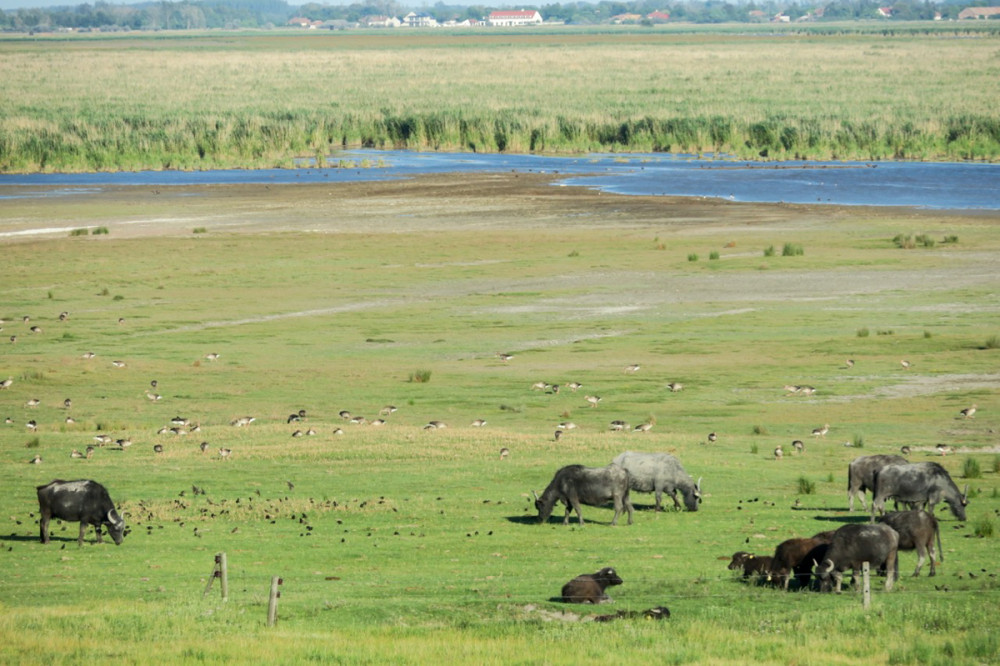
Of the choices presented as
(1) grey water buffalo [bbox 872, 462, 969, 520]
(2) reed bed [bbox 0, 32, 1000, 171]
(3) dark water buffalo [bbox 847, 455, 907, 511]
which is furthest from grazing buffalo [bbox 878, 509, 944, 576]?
(2) reed bed [bbox 0, 32, 1000, 171]

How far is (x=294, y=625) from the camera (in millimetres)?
17578

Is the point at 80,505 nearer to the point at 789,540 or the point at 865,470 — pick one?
the point at 789,540

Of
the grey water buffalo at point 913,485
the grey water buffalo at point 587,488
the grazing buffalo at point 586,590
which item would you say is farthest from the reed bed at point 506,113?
the grazing buffalo at point 586,590

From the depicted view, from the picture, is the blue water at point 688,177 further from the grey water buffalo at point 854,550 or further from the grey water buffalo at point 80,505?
the grey water buffalo at point 80,505

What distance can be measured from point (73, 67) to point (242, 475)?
17772 cm

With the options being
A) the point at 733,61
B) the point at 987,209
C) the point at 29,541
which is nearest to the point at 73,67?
the point at 733,61

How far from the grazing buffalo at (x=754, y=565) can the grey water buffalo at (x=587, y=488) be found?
3.74 meters

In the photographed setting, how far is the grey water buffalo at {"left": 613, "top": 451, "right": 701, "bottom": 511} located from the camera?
24578 millimetres

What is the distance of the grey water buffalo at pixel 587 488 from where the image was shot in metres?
23.4

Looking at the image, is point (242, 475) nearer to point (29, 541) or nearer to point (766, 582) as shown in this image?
point (29, 541)

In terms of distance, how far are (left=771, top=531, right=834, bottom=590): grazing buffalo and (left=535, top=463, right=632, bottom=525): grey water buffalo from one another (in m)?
4.38

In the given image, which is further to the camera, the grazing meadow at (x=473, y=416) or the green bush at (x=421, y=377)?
the green bush at (x=421, y=377)

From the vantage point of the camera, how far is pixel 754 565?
771 inches

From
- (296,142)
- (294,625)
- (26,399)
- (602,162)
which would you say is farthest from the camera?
(296,142)
